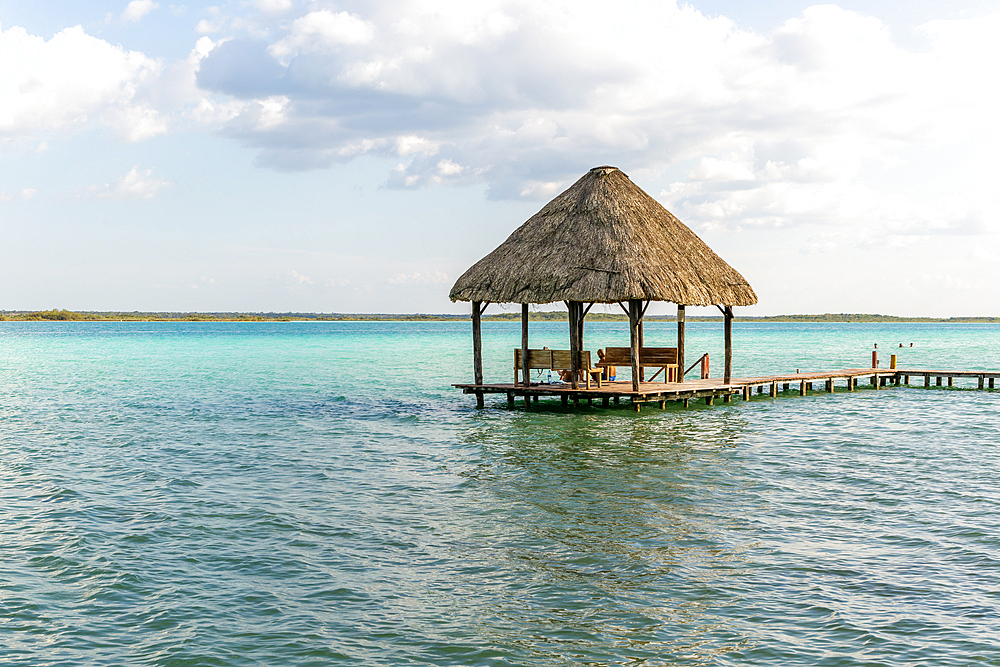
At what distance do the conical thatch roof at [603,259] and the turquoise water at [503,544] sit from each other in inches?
129

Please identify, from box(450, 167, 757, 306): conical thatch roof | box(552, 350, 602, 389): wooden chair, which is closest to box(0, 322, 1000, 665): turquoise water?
box(552, 350, 602, 389): wooden chair

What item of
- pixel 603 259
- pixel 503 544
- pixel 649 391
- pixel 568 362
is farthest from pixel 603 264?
pixel 503 544

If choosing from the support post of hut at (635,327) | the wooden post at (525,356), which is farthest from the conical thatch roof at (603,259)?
the wooden post at (525,356)

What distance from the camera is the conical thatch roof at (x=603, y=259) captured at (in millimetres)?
19547

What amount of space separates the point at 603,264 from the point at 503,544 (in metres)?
11.6

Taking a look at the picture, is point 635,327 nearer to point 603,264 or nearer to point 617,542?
point 603,264

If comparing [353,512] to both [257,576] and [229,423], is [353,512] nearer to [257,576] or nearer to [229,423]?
[257,576]

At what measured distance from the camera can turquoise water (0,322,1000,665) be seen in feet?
21.4

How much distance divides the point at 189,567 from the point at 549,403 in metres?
15.2

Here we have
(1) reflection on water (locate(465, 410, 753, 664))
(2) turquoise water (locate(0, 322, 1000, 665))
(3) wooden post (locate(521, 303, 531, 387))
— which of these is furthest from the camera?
(3) wooden post (locate(521, 303, 531, 387))

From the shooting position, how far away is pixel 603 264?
1970cm

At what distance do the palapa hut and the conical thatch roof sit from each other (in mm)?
26

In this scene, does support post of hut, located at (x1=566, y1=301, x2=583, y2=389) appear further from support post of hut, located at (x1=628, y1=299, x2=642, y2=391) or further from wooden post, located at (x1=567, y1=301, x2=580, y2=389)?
support post of hut, located at (x1=628, y1=299, x2=642, y2=391)

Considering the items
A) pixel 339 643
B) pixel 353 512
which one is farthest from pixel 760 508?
pixel 339 643
